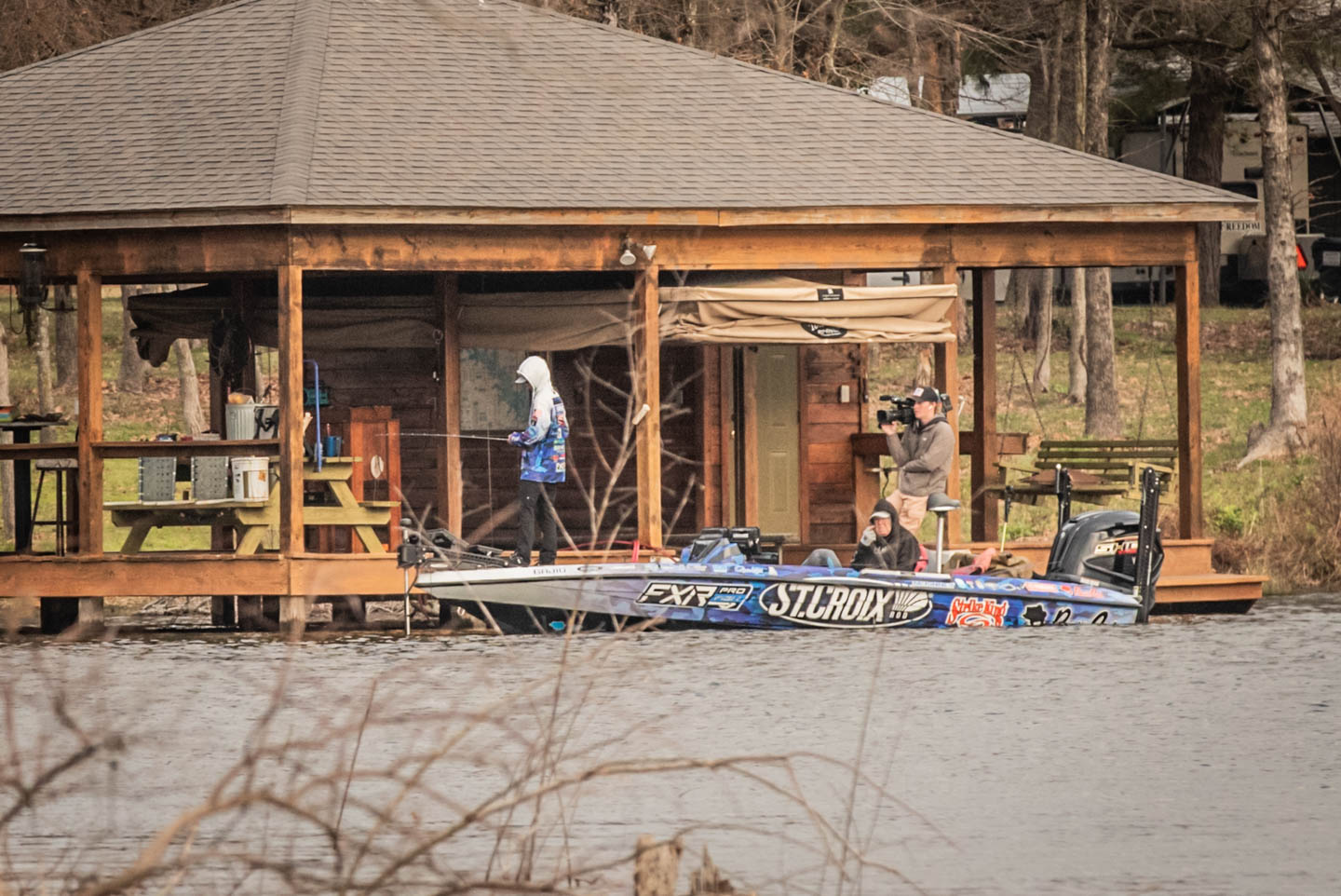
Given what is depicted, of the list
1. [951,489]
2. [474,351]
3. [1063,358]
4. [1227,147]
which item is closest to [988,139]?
[951,489]

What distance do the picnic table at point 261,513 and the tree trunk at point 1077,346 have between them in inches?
775

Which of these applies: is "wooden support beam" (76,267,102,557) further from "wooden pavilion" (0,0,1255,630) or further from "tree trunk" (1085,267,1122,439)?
"tree trunk" (1085,267,1122,439)

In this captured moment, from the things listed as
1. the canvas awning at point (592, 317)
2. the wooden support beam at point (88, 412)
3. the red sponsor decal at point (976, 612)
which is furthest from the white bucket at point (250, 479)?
the red sponsor decal at point (976, 612)

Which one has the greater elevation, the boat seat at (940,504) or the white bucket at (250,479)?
the white bucket at (250,479)

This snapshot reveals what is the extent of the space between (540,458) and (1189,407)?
18.8ft

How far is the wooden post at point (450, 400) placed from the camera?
1977cm

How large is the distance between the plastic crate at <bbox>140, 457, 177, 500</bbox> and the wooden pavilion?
0.57 feet

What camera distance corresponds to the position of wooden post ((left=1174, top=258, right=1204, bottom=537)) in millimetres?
18688

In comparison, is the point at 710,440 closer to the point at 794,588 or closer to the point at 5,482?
the point at 794,588

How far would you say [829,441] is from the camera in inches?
846

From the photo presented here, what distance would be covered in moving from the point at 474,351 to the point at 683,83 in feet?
10.8

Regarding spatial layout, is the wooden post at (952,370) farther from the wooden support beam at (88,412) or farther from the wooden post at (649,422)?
the wooden support beam at (88,412)

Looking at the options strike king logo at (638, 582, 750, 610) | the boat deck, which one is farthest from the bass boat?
the boat deck

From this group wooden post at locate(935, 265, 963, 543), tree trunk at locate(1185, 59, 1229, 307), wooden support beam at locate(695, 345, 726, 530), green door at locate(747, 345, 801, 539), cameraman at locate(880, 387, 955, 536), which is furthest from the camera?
tree trunk at locate(1185, 59, 1229, 307)
